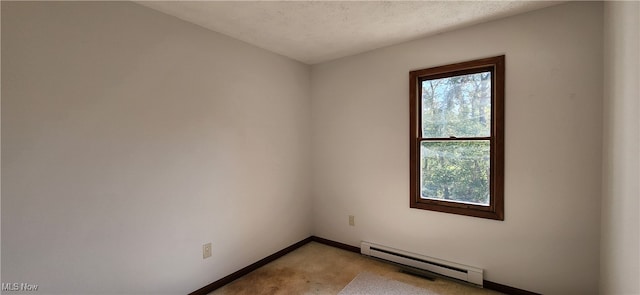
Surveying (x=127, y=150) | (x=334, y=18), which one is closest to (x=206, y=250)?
(x=127, y=150)

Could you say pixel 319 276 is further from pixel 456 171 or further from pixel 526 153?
pixel 526 153

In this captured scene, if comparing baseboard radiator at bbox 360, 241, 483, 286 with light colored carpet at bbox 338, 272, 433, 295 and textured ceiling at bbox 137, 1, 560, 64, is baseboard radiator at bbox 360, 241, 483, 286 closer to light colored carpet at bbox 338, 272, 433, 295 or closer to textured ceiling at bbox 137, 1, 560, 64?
light colored carpet at bbox 338, 272, 433, 295

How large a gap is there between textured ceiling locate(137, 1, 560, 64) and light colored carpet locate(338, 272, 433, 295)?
232 cm

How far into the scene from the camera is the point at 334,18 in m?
2.15

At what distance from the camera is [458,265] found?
2430 millimetres

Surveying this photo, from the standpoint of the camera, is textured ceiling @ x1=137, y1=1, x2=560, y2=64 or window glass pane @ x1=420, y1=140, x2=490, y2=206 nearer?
textured ceiling @ x1=137, y1=1, x2=560, y2=64

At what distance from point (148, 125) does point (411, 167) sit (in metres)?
2.37

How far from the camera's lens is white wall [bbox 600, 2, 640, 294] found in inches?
50.5

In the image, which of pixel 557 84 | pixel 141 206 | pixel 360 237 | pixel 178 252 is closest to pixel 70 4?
pixel 141 206

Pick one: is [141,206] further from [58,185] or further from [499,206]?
[499,206]

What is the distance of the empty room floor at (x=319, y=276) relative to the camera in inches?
91.2

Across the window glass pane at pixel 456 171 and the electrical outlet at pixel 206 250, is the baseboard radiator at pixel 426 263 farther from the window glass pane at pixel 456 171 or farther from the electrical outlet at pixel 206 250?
the electrical outlet at pixel 206 250

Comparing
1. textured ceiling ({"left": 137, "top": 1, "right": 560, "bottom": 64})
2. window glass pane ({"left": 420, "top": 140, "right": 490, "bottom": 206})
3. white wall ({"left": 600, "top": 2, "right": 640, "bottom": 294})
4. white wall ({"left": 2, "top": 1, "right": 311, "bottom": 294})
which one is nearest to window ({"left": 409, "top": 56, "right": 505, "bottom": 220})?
window glass pane ({"left": 420, "top": 140, "right": 490, "bottom": 206})

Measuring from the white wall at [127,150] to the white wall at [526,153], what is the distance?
136cm
